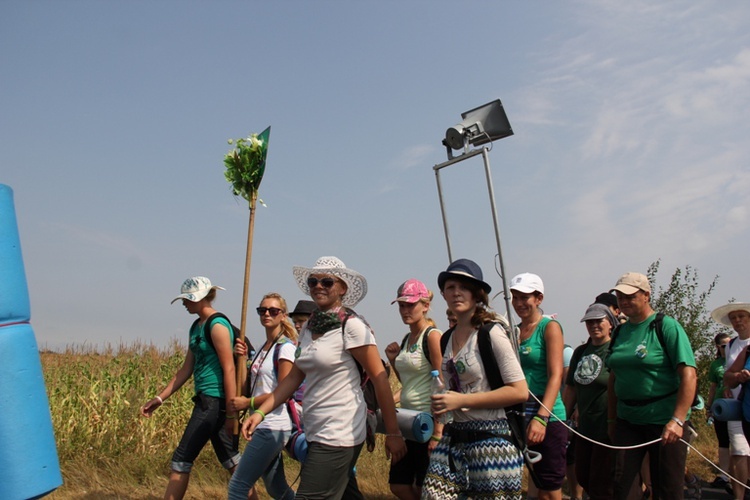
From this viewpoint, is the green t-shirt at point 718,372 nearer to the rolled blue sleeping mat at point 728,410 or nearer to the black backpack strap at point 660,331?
the rolled blue sleeping mat at point 728,410

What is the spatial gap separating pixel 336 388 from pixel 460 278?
2.96ft

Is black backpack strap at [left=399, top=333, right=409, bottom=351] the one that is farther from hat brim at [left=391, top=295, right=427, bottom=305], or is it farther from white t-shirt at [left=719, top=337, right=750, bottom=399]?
white t-shirt at [left=719, top=337, right=750, bottom=399]

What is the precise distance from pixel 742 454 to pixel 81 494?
638 centimetres

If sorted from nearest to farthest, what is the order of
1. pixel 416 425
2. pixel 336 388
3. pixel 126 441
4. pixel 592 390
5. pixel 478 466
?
pixel 478 466
pixel 336 388
pixel 416 425
pixel 592 390
pixel 126 441

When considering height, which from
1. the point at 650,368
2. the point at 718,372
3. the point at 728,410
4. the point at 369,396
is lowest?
the point at 718,372

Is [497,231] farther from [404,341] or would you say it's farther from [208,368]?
[208,368]

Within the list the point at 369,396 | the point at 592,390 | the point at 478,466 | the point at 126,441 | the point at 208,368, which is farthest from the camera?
the point at 126,441

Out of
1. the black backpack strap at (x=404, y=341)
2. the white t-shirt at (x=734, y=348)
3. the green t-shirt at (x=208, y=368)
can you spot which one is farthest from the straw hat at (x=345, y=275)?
the white t-shirt at (x=734, y=348)

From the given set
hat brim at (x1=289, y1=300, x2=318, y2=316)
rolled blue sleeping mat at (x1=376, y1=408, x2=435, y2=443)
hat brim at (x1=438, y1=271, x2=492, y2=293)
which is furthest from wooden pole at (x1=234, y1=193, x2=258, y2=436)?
hat brim at (x1=438, y1=271, x2=492, y2=293)

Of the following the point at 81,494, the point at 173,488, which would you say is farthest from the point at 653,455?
the point at 81,494

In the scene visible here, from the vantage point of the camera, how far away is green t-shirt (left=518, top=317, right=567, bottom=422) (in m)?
4.89

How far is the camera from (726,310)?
713 centimetres

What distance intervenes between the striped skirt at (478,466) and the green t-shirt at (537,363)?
1279mm

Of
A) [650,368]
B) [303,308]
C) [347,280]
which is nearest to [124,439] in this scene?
[303,308]
